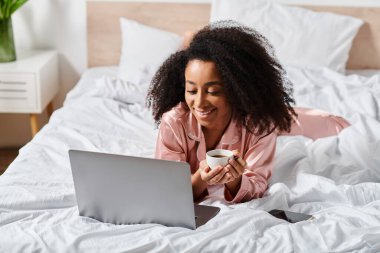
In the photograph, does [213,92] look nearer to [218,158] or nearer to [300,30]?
[218,158]

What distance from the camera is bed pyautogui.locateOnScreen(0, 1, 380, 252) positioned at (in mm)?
1404

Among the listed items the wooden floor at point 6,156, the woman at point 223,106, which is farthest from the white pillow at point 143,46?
the woman at point 223,106

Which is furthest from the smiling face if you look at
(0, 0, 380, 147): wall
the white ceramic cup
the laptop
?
(0, 0, 380, 147): wall

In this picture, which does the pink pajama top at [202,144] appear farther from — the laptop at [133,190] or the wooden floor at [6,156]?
the wooden floor at [6,156]

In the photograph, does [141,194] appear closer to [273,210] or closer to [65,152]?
[273,210]

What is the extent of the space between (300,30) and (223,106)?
1551 mm

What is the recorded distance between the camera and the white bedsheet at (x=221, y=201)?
1396mm

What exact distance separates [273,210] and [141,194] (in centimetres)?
40

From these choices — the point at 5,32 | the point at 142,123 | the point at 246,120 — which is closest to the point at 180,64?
the point at 246,120

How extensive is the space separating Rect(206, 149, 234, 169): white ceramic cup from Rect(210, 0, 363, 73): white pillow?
1641 mm

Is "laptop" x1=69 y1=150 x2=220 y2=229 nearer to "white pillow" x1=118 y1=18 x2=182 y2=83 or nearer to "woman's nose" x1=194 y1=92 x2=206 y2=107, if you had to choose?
"woman's nose" x1=194 y1=92 x2=206 y2=107

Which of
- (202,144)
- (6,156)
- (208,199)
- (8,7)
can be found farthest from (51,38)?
(208,199)

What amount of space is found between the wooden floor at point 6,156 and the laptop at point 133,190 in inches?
70.3

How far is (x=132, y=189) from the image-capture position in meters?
1.45
